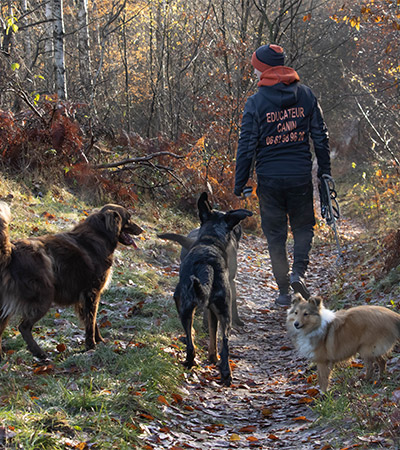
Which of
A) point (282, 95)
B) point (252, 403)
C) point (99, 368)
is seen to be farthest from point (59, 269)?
point (282, 95)

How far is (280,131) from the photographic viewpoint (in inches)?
242

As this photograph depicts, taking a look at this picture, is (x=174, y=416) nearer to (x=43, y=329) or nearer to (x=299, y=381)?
(x=299, y=381)

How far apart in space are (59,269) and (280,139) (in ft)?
10.1

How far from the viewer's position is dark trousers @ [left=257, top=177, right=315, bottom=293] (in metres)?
6.26

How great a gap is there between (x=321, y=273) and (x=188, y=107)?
9.90m

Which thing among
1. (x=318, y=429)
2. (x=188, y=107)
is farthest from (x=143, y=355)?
(x=188, y=107)

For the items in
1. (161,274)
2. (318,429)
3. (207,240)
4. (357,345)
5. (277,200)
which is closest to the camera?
(318,429)

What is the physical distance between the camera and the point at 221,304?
16.3ft

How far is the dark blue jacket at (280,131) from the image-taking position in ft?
20.1

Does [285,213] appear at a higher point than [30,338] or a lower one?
higher

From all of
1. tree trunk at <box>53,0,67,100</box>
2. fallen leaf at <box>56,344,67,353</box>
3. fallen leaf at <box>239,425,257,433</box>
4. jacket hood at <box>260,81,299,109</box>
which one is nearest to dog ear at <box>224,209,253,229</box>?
jacket hood at <box>260,81,299,109</box>

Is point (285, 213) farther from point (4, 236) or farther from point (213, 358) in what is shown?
point (4, 236)

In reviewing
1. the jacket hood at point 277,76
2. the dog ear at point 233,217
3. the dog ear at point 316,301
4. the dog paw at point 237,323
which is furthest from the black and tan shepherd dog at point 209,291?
the jacket hood at point 277,76

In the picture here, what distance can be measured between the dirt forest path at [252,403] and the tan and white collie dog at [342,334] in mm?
392
